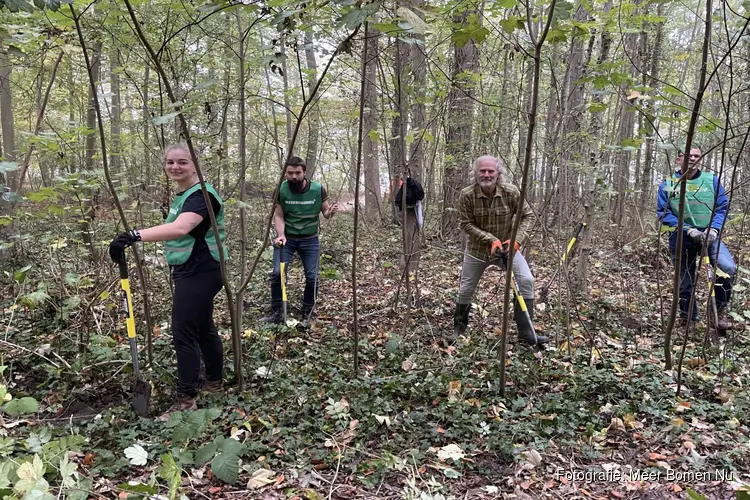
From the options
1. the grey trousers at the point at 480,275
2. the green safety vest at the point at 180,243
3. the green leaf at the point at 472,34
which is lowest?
the grey trousers at the point at 480,275

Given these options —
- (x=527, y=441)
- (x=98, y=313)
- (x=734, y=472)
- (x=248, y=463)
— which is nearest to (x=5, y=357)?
(x=98, y=313)

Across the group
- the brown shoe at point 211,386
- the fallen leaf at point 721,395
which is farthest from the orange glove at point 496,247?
the brown shoe at point 211,386

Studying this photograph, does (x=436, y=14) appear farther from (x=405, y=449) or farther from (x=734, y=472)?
(x=734, y=472)

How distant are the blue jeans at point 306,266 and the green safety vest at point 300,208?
11 centimetres

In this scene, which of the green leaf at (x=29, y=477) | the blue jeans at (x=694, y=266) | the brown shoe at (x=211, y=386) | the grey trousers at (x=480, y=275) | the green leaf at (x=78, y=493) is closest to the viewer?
the green leaf at (x=29, y=477)

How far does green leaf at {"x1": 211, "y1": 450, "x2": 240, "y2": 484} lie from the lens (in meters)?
2.33

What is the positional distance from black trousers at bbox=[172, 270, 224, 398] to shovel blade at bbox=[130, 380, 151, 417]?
222 mm

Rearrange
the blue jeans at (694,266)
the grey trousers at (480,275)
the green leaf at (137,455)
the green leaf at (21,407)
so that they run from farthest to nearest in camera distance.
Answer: the blue jeans at (694,266)
the grey trousers at (480,275)
the green leaf at (21,407)
the green leaf at (137,455)

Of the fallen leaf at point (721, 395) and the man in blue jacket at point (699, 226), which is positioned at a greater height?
the man in blue jacket at point (699, 226)

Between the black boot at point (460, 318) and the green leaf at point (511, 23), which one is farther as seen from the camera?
the black boot at point (460, 318)

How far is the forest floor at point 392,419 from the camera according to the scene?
7.88ft

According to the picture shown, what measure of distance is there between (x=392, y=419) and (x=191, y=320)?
1.57 metres

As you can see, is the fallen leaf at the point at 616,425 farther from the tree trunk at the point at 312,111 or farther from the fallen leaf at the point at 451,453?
the tree trunk at the point at 312,111

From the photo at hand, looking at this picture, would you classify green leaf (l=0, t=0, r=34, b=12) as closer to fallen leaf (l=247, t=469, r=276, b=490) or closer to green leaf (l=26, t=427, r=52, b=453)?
green leaf (l=26, t=427, r=52, b=453)
